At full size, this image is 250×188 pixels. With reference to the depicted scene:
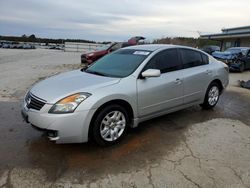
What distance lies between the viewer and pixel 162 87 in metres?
4.52

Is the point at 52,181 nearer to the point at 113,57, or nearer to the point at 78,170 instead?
the point at 78,170

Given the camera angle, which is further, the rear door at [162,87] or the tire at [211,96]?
the tire at [211,96]

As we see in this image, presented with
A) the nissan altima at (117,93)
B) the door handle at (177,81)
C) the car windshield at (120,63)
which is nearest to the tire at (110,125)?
the nissan altima at (117,93)

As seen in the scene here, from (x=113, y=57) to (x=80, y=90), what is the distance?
66.4 inches

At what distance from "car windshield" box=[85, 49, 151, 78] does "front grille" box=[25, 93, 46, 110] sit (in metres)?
1.26

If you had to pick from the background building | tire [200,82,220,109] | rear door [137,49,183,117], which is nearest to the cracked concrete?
rear door [137,49,183,117]

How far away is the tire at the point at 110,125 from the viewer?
12.2 ft

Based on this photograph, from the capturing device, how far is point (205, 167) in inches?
135

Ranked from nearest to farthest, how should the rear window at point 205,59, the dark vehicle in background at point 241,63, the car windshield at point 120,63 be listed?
the car windshield at point 120,63 → the rear window at point 205,59 → the dark vehicle in background at point 241,63

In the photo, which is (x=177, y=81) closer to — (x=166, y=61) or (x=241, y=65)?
(x=166, y=61)

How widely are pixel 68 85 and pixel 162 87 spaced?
1676mm

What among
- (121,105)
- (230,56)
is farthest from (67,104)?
(230,56)

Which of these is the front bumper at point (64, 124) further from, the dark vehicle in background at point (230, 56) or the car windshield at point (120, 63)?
the dark vehicle in background at point (230, 56)

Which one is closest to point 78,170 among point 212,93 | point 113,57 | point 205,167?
point 205,167
